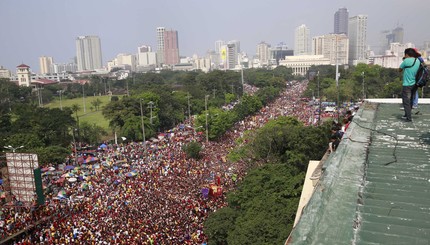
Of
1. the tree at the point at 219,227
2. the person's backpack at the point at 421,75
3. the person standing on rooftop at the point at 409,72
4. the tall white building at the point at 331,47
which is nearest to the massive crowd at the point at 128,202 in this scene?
the tree at the point at 219,227

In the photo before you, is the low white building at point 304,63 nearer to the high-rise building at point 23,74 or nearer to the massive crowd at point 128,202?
the high-rise building at point 23,74

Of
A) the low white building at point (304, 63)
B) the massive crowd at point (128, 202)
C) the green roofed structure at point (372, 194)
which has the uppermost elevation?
the low white building at point (304, 63)

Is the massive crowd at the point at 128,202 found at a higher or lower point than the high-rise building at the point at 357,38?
lower

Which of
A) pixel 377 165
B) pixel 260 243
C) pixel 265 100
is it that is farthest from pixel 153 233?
pixel 265 100

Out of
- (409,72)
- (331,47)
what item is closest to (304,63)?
(331,47)

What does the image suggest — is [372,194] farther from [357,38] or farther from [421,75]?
A: [357,38]
